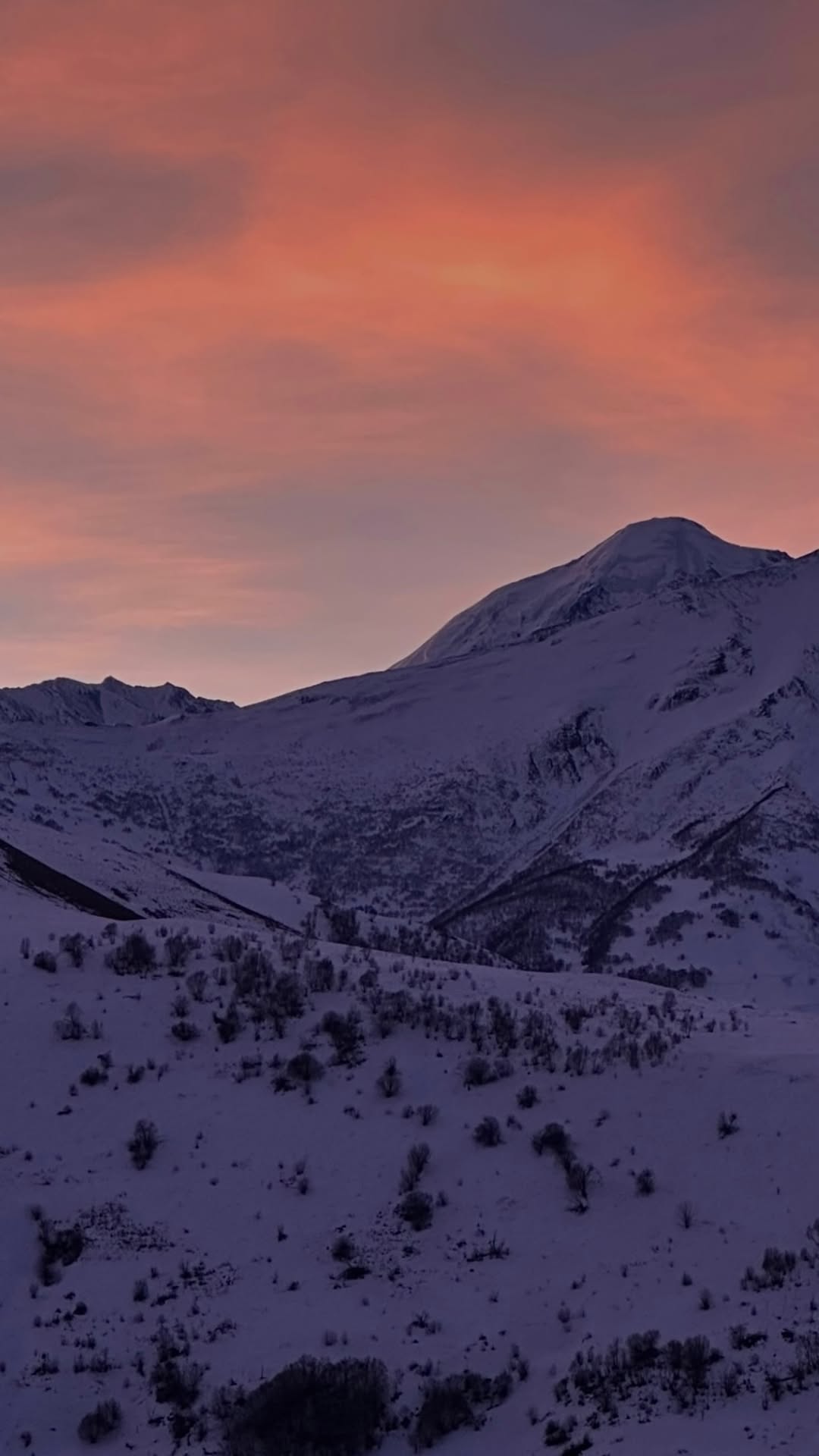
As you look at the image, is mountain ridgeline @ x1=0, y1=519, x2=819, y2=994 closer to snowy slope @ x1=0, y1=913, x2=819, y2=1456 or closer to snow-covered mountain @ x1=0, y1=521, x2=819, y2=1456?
snow-covered mountain @ x1=0, y1=521, x2=819, y2=1456

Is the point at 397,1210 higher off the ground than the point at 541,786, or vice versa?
Result: the point at 541,786

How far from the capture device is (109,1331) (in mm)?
15953

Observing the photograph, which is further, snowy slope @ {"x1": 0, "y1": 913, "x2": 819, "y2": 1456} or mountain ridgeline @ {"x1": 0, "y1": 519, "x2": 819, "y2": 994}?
mountain ridgeline @ {"x1": 0, "y1": 519, "x2": 819, "y2": 994}

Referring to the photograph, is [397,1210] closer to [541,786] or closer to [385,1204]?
[385,1204]

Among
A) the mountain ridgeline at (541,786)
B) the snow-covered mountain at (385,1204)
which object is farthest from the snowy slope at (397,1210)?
the mountain ridgeline at (541,786)

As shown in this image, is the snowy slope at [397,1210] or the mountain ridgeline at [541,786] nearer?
the snowy slope at [397,1210]

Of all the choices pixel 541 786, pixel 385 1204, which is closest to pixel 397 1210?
pixel 385 1204

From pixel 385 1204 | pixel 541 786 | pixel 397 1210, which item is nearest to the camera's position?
pixel 397 1210

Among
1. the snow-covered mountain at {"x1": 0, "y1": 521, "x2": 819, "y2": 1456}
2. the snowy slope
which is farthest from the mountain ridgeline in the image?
the snowy slope

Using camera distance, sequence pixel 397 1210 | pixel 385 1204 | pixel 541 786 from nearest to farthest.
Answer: pixel 397 1210 → pixel 385 1204 → pixel 541 786

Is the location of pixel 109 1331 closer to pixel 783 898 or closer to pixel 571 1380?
pixel 571 1380

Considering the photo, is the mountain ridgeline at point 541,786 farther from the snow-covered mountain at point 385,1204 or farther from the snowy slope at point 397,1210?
the snowy slope at point 397,1210

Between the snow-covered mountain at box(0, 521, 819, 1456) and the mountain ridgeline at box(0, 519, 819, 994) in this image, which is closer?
the snow-covered mountain at box(0, 521, 819, 1456)

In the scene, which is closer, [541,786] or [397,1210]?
[397,1210]
